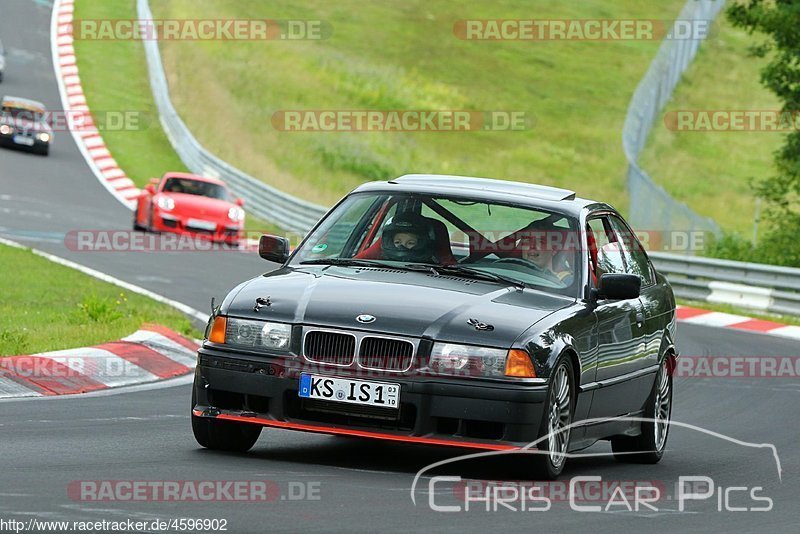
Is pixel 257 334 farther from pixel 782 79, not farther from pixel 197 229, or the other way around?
pixel 782 79

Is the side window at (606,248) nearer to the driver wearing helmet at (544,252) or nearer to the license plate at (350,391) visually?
the driver wearing helmet at (544,252)

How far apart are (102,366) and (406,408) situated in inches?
188

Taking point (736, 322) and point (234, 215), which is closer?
point (736, 322)

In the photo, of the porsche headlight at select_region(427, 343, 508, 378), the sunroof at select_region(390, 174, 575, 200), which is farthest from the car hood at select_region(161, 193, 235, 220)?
the porsche headlight at select_region(427, 343, 508, 378)

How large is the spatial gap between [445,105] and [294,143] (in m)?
8.37

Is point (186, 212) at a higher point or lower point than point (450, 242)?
lower

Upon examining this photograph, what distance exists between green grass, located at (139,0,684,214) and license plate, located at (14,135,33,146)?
5106 millimetres

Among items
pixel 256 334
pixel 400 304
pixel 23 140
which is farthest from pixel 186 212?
pixel 400 304

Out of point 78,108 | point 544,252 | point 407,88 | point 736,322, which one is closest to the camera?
point 544,252

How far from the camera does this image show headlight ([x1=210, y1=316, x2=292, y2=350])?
26.4 ft

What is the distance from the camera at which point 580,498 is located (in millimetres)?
7738

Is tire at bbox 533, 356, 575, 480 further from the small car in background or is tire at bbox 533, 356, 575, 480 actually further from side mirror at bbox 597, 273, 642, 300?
the small car in background

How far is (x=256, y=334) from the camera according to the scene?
811cm

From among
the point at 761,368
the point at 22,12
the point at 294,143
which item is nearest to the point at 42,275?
the point at 761,368
